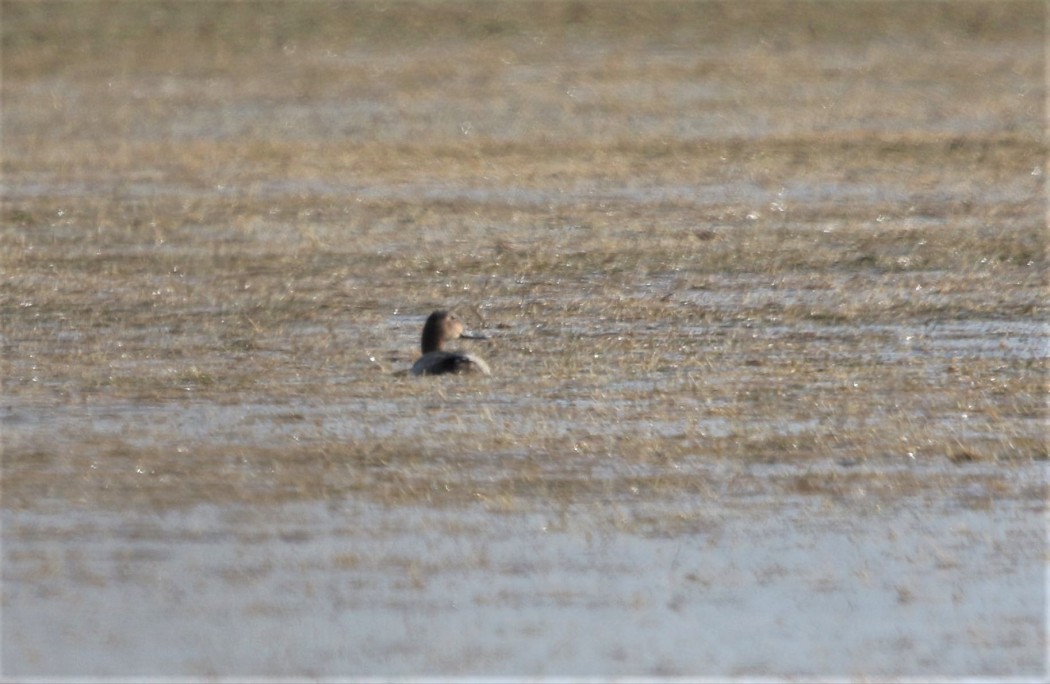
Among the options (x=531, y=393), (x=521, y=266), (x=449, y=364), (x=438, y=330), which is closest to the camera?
(x=531, y=393)

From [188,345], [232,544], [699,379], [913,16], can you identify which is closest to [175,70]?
[913,16]

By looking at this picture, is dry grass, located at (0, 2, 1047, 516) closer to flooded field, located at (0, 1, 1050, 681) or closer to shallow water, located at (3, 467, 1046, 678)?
flooded field, located at (0, 1, 1050, 681)

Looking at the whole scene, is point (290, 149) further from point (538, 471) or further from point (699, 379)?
point (538, 471)

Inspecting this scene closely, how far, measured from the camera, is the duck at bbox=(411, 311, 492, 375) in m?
7.42

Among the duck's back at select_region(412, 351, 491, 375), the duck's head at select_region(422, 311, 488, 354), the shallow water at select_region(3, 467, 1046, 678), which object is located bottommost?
the shallow water at select_region(3, 467, 1046, 678)

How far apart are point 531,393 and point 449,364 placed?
37 cm

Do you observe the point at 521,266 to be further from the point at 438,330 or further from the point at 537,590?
the point at 537,590

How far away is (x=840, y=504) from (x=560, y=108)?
11701 mm

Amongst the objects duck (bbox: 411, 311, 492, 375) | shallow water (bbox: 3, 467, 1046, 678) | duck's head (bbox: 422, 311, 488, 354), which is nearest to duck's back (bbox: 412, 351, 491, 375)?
duck (bbox: 411, 311, 492, 375)

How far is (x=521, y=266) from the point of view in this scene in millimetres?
10117

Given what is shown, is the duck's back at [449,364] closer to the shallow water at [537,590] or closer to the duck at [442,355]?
the duck at [442,355]

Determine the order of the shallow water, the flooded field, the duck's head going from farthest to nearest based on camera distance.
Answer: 1. the duck's head
2. the flooded field
3. the shallow water

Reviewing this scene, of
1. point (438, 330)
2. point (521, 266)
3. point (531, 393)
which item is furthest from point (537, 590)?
point (521, 266)

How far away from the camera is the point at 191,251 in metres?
10.7
